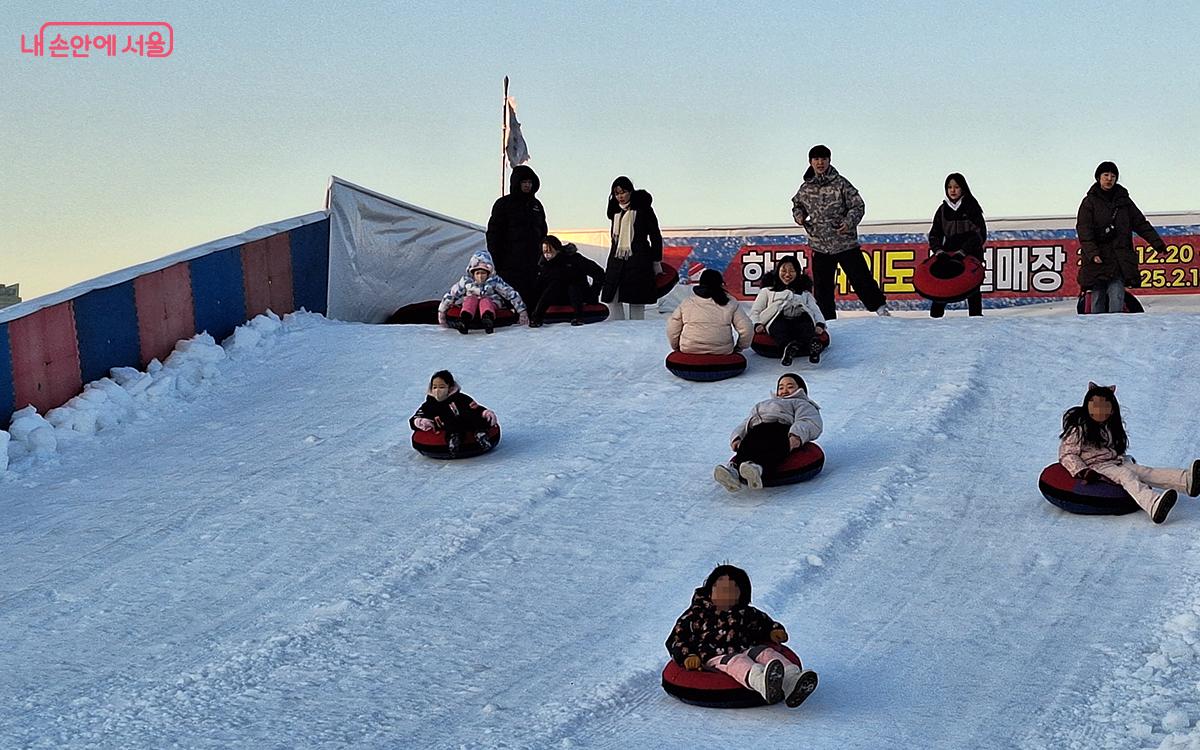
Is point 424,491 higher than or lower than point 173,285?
lower

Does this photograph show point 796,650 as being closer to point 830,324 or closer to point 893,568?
point 893,568

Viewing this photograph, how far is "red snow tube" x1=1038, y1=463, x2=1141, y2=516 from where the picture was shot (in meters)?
7.26

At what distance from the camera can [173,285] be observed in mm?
11906

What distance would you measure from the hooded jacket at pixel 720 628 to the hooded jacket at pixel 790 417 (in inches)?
100

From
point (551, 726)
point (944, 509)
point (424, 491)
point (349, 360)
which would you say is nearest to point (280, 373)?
point (349, 360)

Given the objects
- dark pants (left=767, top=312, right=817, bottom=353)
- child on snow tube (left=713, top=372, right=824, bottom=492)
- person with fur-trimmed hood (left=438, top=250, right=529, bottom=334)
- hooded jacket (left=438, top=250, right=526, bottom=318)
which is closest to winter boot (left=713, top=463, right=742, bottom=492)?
child on snow tube (left=713, top=372, right=824, bottom=492)

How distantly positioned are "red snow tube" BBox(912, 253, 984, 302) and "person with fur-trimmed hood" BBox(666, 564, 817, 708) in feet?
22.5

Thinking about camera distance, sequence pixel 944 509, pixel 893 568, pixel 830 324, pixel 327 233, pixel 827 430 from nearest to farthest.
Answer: pixel 893 568, pixel 944 509, pixel 827 430, pixel 830 324, pixel 327 233

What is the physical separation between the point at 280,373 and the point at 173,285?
3.80ft

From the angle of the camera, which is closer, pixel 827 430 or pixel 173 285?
pixel 827 430

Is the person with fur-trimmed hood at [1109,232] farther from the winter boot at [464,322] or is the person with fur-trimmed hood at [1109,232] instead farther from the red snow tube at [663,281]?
the winter boot at [464,322]

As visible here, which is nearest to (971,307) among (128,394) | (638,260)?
(638,260)

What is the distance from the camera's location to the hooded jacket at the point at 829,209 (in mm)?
11773

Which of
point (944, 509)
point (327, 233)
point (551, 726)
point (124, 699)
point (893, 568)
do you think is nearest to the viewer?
point (551, 726)
